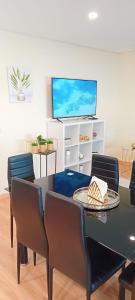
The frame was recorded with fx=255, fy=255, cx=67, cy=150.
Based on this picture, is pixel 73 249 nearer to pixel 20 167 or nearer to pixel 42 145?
pixel 20 167

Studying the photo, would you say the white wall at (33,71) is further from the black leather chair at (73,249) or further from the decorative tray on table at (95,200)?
the black leather chair at (73,249)

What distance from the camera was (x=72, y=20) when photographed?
126 inches

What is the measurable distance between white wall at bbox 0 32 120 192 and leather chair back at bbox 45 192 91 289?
2441 mm

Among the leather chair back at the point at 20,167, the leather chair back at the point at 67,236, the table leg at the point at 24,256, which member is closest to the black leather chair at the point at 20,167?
the leather chair back at the point at 20,167

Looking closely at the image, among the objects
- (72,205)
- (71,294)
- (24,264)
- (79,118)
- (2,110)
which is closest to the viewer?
(72,205)

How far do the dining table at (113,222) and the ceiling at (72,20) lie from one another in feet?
6.09

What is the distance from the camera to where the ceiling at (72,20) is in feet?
8.72

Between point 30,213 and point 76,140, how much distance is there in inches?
112

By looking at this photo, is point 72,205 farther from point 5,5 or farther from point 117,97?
point 117,97

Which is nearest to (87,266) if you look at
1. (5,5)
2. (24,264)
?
(24,264)

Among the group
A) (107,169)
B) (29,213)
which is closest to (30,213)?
(29,213)

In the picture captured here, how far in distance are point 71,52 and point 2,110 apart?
1.80m

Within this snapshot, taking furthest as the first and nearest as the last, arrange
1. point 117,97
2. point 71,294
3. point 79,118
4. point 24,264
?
point 117,97, point 79,118, point 24,264, point 71,294

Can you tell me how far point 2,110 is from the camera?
383 centimetres
